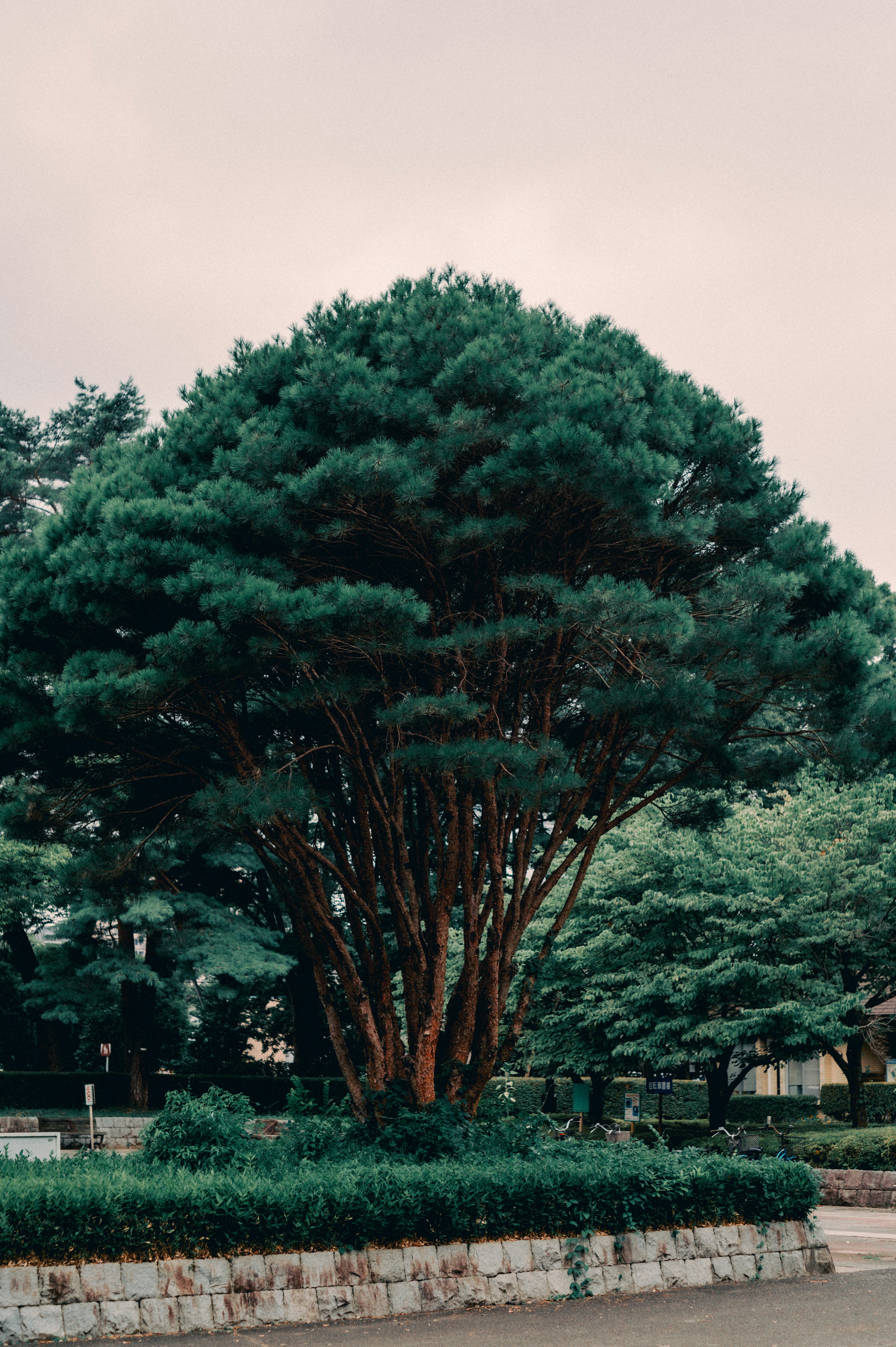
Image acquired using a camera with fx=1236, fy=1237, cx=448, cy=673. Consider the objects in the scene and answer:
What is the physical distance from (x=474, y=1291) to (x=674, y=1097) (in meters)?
28.1

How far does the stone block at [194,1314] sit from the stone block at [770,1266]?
479 cm

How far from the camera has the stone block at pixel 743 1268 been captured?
33.0 ft

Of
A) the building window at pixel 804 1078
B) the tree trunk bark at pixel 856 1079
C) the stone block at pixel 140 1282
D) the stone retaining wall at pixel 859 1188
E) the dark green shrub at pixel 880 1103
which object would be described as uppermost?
the stone block at pixel 140 1282

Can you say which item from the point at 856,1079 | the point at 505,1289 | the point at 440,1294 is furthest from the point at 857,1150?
the point at 440,1294

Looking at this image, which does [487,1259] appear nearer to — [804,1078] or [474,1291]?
[474,1291]

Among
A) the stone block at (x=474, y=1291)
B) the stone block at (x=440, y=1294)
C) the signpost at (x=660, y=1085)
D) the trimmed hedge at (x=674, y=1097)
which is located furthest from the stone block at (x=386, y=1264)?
the trimmed hedge at (x=674, y=1097)

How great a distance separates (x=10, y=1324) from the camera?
7.09 meters

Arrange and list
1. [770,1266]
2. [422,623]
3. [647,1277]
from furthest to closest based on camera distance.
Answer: [422,623]
[770,1266]
[647,1277]

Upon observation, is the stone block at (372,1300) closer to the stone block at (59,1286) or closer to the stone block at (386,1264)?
the stone block at (386,1264)

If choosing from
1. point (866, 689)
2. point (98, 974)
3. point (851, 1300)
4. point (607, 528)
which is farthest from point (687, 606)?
point (98, 974)

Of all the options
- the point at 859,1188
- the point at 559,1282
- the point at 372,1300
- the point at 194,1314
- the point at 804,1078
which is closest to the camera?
the point at 194,1314

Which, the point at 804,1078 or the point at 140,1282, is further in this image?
the point at 804,1078

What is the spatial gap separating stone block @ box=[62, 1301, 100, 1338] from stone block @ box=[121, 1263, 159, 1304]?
0.20 meters

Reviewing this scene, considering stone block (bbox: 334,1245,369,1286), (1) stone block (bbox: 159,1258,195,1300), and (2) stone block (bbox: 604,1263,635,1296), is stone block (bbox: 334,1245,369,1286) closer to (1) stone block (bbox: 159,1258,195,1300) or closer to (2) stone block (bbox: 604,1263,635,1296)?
(1) stone block (bbox: 159,1258,195,1300)
